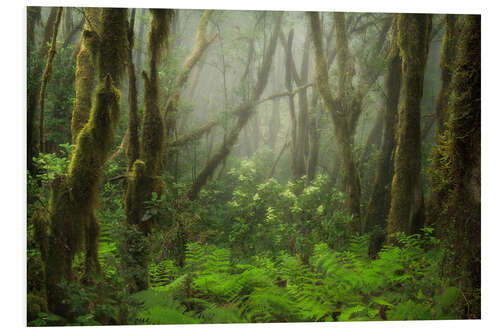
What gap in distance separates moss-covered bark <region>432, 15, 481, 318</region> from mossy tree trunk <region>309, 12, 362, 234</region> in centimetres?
96

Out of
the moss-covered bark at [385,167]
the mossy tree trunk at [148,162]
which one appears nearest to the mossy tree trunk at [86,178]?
the mossy tree trunk at [148,162]

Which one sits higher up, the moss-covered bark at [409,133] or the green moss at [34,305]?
the moss-covered bark at [409,133]

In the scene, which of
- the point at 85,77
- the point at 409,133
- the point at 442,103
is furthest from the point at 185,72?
the point at 442,103

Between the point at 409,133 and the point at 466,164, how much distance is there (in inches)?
31.0

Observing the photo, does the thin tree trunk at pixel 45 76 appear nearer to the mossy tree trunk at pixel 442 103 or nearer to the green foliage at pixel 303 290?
the green foliage at pixel 303 290

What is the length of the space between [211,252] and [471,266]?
2627 mm

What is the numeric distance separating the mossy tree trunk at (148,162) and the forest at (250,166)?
0.05ft

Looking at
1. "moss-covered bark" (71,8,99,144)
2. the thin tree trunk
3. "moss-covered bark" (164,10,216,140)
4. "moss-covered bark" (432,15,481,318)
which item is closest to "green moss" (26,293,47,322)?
the thin tree trunk

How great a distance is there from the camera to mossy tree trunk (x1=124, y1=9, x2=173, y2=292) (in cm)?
371

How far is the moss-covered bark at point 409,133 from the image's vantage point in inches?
167

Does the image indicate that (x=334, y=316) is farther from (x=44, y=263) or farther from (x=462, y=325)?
(x=44, y=263)

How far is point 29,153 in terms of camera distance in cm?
352

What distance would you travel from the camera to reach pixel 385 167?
4398 millimetres

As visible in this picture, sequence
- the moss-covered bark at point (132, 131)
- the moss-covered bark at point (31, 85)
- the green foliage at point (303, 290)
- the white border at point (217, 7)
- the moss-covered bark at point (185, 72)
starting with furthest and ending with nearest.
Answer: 1. the moss-covered bark at point (185, 72)
2. the moss-covered bark at point (132, 131)
3. the green foliage at point (303, 290)
4. the moss-covered bark at point (31, 85)
5. the white border at point (217, 7)
